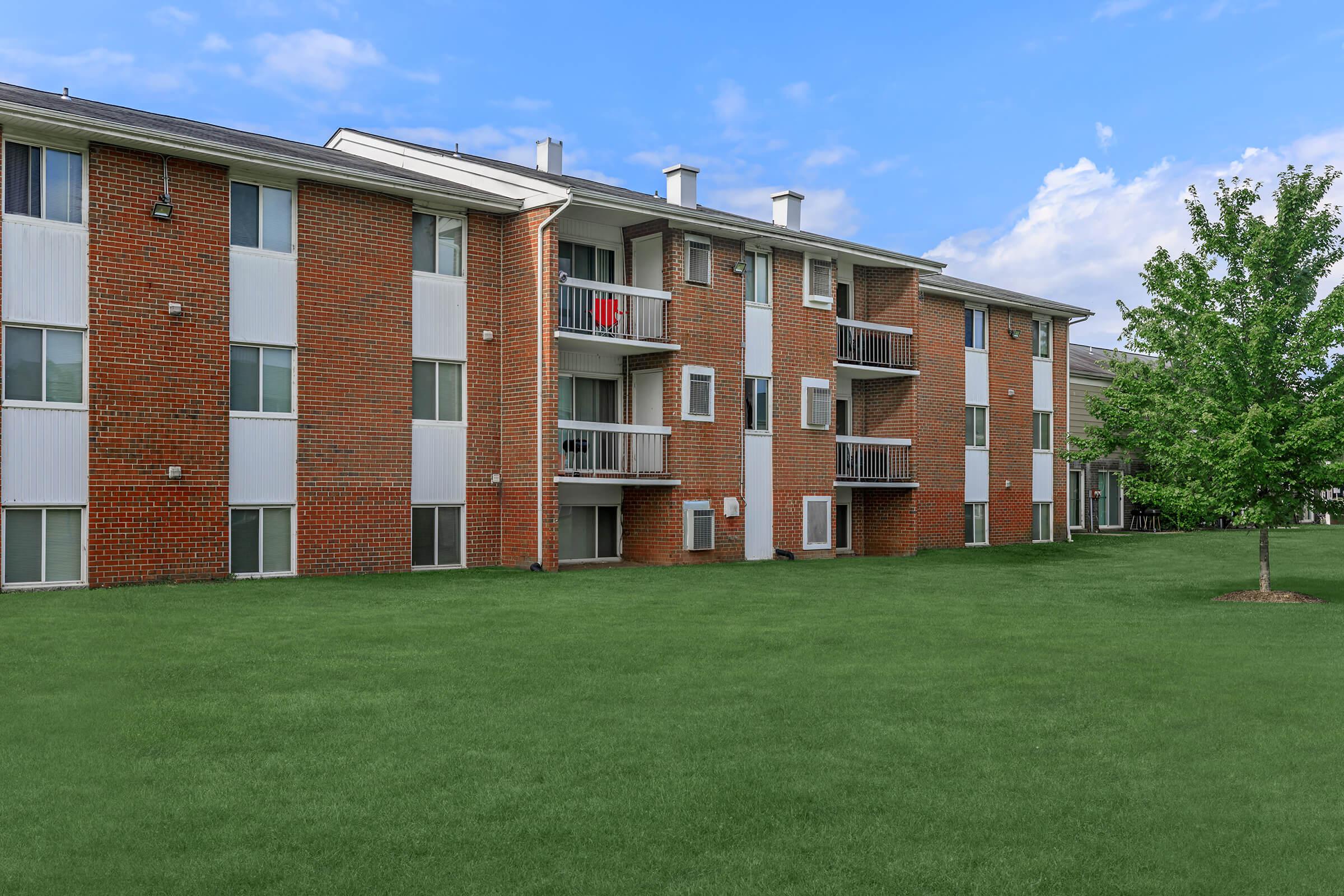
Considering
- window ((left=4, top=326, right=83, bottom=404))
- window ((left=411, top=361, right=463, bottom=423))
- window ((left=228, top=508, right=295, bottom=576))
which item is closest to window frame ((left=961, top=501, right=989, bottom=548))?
window ((left=411, top=361, right=463, bottom=423))

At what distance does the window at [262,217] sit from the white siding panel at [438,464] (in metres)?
4.07

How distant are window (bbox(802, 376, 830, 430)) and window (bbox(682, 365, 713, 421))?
304 cm

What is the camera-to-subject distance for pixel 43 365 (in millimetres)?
17750

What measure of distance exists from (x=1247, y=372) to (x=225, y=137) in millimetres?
17949

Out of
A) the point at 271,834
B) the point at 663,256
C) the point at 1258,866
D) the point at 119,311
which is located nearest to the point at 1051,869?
the point at 1258,866

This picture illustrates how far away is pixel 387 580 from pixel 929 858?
1530 cm

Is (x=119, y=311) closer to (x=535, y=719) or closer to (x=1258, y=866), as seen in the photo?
(x=535, y=719)

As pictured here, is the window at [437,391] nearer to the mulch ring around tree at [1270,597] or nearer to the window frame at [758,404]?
the window frame at [758,404]

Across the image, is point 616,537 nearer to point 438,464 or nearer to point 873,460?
point 438,464

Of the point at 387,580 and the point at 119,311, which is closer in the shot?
the point at 119,311

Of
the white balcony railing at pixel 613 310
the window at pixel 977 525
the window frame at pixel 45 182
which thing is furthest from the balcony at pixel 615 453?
the window at pixel 977 525

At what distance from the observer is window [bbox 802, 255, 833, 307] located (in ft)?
89.5

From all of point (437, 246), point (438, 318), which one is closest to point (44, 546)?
point (438, 318)

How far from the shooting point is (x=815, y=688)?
9.66 metres
